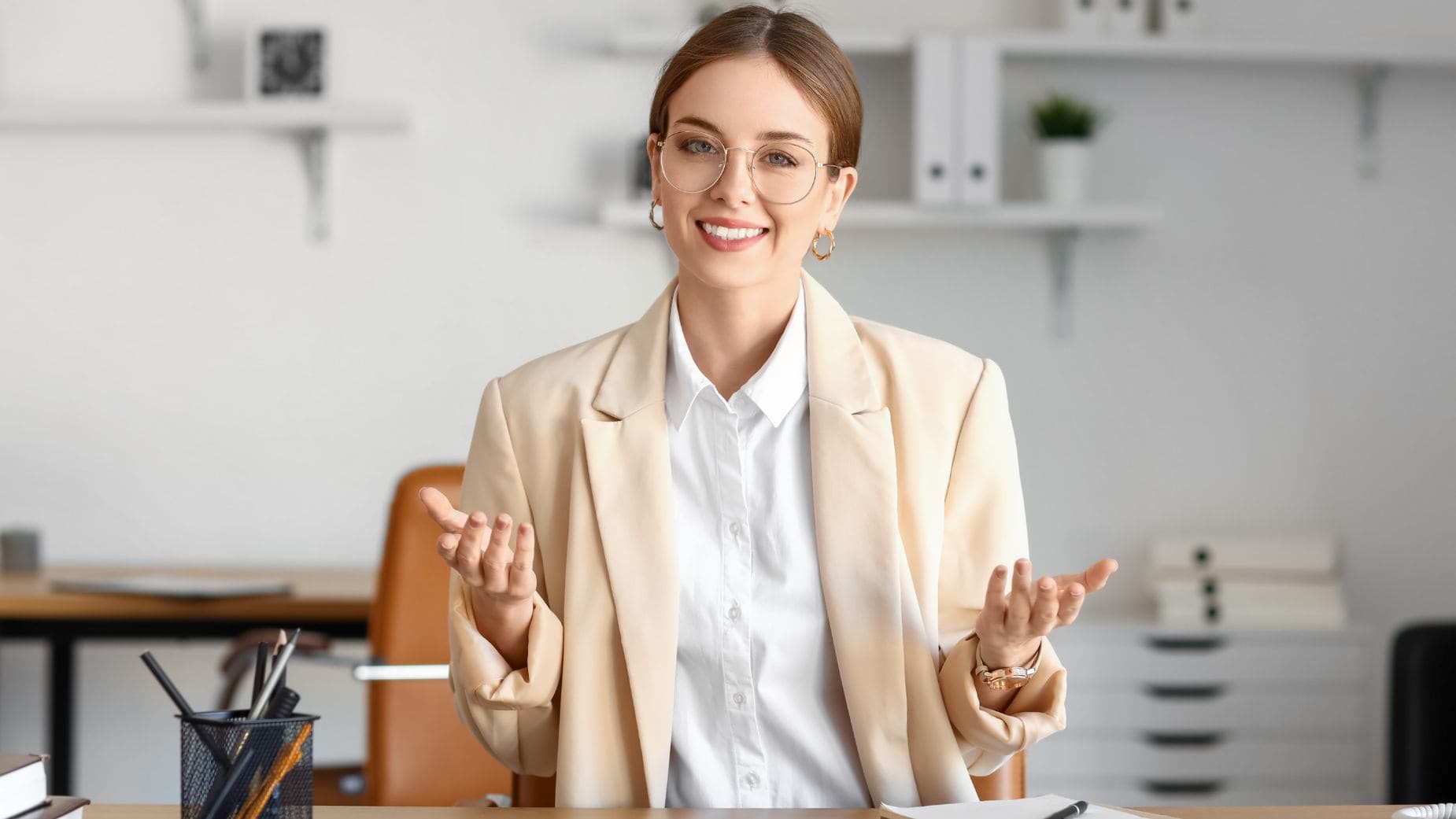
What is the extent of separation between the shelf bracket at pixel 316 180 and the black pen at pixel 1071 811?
2.88m

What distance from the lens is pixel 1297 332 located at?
141 inches

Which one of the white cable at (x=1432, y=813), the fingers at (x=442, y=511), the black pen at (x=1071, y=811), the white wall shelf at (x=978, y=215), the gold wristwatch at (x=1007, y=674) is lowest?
the white cable at (x=1432, y=813)

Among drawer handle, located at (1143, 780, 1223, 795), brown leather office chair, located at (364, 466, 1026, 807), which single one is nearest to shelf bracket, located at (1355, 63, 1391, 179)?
drawer handle, located at (1143, 780, 1223, 795)

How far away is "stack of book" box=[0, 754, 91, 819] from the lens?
991 mm

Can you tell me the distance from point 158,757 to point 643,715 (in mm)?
2720

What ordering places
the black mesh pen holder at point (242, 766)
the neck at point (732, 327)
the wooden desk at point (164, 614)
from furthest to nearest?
the wooden desk at point (164, 614) < the neck at point (732, 327) < the black mesh pen holder at point (242, 766)

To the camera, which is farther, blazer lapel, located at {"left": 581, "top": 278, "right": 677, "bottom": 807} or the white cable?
blazer lapel, located at {"left": 581, "top": 278, "right": 677, "bottom": 807}

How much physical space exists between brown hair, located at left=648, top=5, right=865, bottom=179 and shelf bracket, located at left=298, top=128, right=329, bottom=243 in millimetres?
2334

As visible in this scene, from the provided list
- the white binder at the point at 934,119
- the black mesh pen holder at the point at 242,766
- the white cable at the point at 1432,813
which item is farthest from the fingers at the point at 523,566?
the white binder at the point at 934,119

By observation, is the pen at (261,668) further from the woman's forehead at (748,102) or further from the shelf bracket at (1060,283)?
the shelf bracket at (1060,283)

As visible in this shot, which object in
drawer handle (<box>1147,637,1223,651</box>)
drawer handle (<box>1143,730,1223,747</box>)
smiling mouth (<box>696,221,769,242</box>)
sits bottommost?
drawer handle (<box>1143,730,1223,747</box>)

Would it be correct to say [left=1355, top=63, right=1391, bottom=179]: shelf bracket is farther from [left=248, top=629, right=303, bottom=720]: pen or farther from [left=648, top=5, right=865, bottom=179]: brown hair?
[left=248, top=629, right=303, bottom=720]: pen

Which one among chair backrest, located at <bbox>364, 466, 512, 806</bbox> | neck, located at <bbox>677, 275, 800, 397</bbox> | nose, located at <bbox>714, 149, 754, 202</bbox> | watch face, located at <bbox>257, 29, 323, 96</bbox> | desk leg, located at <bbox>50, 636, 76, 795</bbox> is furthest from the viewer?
watch face, located at <bbox>257, 29, 323, 96</bbox>

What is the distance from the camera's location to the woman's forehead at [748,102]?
135cm
